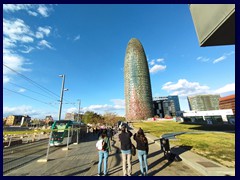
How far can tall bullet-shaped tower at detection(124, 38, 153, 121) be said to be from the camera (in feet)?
356

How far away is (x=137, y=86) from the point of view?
110812mm

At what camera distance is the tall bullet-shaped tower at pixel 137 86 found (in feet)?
356

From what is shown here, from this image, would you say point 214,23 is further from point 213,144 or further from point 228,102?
point 228,102

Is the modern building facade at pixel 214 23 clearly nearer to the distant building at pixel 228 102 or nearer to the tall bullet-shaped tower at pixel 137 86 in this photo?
the tall bullet-shaped tower at pixel 137 86

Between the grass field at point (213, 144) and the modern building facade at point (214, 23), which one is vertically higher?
the modern building facade at point (214, 23)

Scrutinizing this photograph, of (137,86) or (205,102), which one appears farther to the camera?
(205,102)

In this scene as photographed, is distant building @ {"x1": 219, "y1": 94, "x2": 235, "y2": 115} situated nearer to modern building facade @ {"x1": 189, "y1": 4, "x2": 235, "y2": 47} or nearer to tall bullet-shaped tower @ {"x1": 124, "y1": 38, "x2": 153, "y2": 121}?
tall bullet-shaped tower @ {"x1": 124, "y1": 38, "x2": 153, "y2": 121}

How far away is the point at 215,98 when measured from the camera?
180 metres

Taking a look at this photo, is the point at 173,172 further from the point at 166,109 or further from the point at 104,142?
the point at 166,109

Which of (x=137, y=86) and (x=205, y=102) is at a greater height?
(x=137, y=86)

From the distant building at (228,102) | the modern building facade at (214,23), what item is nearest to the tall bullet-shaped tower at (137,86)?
the distant building at (228,102)

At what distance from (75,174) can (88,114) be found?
263 ft

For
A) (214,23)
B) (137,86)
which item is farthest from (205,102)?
(214,23)

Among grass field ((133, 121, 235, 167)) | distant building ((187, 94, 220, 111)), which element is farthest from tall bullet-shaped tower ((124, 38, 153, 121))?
distant building ((187, 94, 220, 111))
